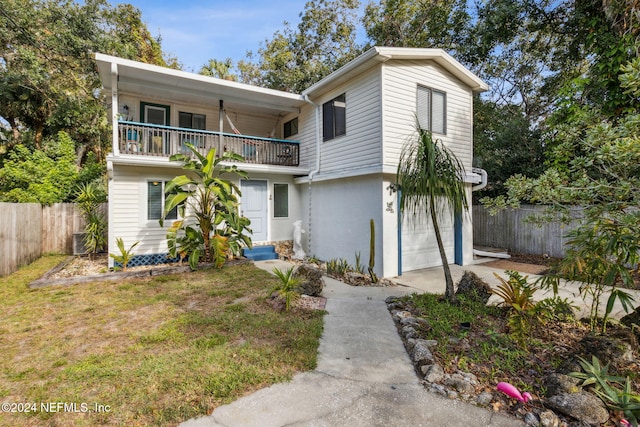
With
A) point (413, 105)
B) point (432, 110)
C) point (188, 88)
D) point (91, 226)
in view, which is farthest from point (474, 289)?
point (91, 226)

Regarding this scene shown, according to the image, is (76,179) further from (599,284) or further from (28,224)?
(599,284)

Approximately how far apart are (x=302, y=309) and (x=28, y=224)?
8708 millimetres

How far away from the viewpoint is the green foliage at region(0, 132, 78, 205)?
10.8 meters

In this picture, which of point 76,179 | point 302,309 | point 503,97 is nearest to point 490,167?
point 503,97

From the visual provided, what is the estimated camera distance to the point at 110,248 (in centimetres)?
793

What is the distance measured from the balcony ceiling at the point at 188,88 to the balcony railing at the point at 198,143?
3.97ft

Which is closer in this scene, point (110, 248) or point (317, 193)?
point (110, 248)

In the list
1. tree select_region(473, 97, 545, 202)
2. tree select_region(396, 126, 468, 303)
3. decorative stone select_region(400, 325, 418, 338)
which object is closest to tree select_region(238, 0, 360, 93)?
tree select_region(473, 97, 545, 202)

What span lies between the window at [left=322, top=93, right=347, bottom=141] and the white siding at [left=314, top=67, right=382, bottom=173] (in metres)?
0.15

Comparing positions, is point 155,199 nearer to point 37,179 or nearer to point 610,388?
point 37,179

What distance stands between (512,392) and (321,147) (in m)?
7.95

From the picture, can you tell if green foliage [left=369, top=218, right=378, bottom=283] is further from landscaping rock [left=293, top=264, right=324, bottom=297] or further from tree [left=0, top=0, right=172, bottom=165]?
tree [left=0, top=0, right=172, bottom=165]

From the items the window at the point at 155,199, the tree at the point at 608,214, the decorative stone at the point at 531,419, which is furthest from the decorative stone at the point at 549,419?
the window at the point at 155,199

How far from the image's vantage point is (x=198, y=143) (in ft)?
30.5
